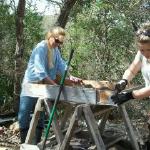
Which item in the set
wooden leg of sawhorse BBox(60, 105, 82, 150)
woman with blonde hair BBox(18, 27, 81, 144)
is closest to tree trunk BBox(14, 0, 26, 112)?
woman with blonde hair BBox(18, 27, 81, 144)

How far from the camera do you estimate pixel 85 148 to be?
547 cm

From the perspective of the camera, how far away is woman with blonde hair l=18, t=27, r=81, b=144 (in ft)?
17.8

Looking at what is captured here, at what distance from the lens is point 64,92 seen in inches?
199

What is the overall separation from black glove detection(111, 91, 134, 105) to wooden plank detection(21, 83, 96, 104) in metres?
0.47

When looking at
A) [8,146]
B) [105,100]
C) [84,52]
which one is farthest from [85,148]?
[84,52]

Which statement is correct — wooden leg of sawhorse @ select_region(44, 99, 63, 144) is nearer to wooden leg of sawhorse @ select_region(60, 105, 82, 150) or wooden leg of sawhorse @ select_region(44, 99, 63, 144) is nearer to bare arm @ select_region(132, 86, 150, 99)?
wooden leg of sawhorse @ select_region(60, 105, 82, 150)

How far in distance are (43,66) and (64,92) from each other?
59 cm

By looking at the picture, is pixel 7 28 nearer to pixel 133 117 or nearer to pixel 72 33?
pixel 72 33

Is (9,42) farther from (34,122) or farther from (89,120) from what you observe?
(89,120)

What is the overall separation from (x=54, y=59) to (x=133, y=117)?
393 centimetres

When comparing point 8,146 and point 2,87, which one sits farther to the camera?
point 2,87

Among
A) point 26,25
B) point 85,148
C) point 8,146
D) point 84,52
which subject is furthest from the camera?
point 26,25

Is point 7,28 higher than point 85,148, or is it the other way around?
point 7,28

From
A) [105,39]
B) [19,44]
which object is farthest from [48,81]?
[105,39]
